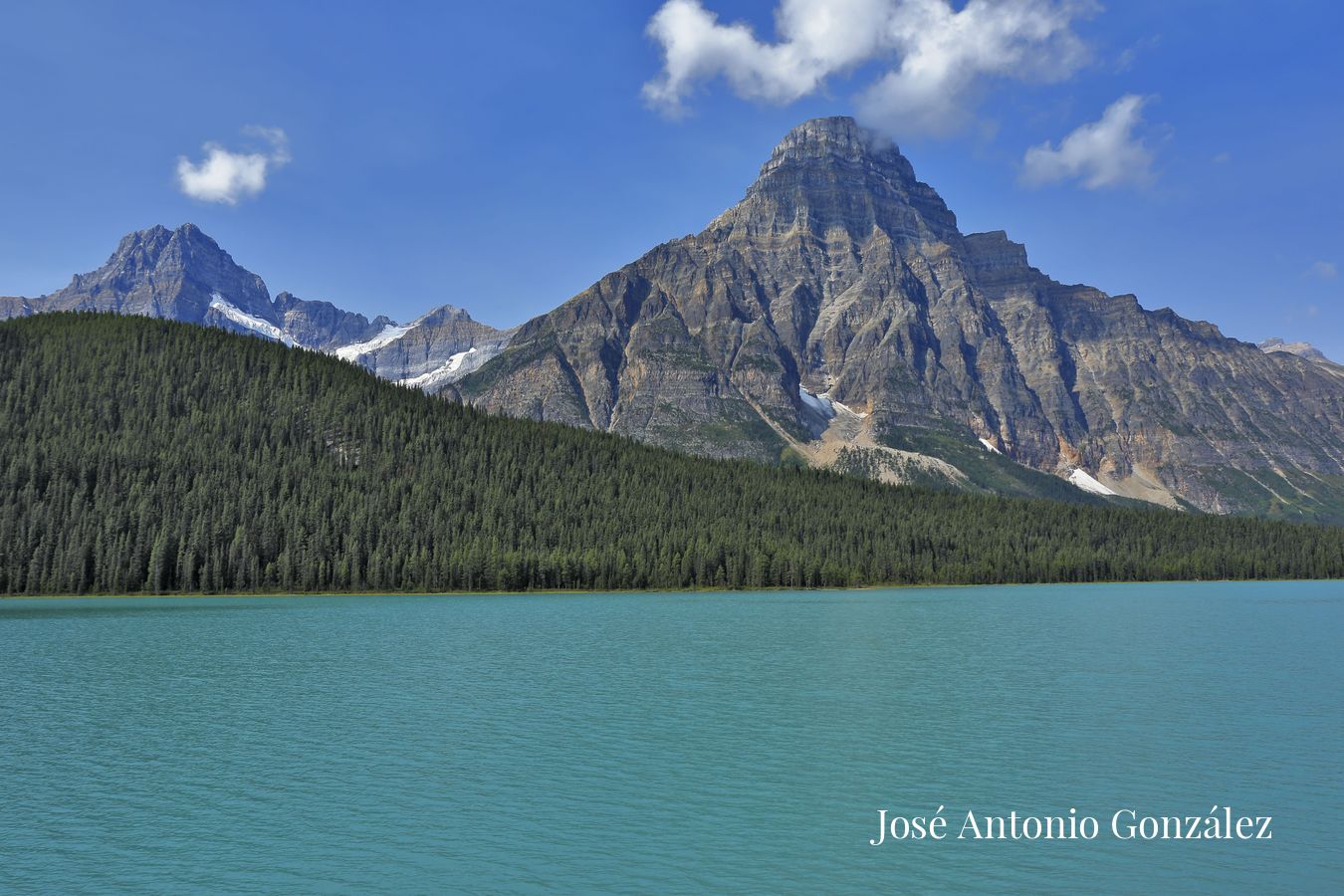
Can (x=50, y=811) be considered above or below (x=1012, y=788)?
below

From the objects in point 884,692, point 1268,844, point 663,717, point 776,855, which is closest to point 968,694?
point 884,692

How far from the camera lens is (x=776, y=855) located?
32.1 metres

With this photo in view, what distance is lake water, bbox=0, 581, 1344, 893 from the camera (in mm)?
31250

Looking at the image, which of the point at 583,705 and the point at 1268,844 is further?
the point at 583,705

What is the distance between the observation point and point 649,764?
1781 inches

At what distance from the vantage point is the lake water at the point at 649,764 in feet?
103

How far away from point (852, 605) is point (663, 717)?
118895 millimetres

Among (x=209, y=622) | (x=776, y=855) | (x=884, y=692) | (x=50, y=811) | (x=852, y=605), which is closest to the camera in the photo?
(x=776, y=855)

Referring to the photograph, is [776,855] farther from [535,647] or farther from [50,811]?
[535,647]

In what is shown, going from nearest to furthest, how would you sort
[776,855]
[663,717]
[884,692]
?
[776,855] < [663,717] < [884,692]

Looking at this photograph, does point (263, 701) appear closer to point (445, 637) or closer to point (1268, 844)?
point (445, 637)

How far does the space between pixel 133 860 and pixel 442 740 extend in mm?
19177

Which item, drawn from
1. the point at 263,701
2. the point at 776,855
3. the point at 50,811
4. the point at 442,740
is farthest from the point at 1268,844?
the point at 263,701

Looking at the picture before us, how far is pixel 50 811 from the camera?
124ft
